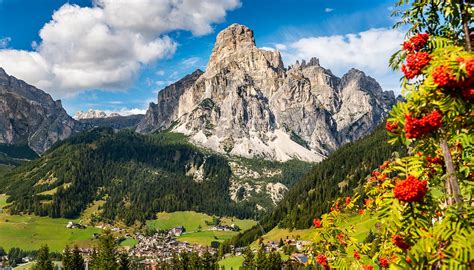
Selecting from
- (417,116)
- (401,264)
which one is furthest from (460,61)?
(401,264)

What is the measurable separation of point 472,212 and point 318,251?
11124 mm

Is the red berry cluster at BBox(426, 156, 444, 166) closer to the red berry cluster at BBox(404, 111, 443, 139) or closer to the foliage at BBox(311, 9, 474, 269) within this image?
the foliage at BBox(311, 9, 474, 269)

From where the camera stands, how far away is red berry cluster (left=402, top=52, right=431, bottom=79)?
871 centimetres

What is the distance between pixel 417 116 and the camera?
8.41 m

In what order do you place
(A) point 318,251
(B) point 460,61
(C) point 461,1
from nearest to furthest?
(B) point 460,61 → (C) point 461,1 → (A) point 318,251

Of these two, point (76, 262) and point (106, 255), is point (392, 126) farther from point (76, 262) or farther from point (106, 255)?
point (76, 262)

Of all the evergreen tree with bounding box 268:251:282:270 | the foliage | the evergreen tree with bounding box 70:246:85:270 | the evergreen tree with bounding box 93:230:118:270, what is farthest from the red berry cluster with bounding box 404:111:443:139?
the evergreen tree with bounding box 70:246:85:270

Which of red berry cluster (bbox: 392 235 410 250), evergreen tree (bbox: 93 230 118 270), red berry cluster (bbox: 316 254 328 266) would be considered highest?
red berry cluster (bbox: 392 235 410 250)

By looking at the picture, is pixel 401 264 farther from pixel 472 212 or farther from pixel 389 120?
pixel 389 120

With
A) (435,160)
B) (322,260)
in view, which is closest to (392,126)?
(435,160)

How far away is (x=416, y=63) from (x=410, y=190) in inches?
112

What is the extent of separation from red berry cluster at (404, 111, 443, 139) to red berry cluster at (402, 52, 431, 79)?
A: 118cm

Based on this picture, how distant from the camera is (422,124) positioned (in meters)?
8.09

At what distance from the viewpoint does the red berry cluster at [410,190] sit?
795cm
